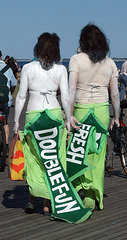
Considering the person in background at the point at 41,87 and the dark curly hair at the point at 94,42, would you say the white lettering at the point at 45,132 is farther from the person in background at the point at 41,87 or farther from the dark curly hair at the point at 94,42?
Result: the dark curly hair at the point at 94,42

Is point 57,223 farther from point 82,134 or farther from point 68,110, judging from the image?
point 68,110

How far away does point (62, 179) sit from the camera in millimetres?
6203

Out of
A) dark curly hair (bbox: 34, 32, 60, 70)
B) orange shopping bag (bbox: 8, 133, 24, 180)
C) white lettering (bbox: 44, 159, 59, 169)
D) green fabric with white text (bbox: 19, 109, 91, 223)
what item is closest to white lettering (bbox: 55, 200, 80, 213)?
green fabric with white text (bbox: 19, 109, 91, 223)

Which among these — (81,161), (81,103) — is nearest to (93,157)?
(81,161)

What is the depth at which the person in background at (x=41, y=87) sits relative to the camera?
6094mm

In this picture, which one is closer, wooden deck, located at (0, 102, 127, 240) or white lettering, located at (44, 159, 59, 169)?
wooden deck, located at (0, 102, 127, 240)

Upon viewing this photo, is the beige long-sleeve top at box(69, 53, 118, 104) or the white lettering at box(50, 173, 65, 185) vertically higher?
the beige long-sleeve top at box(69, 53, 118, 104)

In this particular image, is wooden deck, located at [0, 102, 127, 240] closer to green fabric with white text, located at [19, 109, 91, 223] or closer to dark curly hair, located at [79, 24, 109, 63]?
green fabric with white text, located at [19, 109, 91, 223]

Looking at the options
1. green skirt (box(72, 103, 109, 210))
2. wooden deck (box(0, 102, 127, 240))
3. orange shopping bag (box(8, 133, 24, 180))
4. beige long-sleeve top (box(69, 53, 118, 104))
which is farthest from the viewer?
green skirt (box(72, 103, 109, 210))

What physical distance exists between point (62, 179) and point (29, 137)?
56 centimetres

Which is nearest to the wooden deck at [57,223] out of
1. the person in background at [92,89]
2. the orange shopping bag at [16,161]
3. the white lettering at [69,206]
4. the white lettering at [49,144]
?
the white lettering at [69,206]

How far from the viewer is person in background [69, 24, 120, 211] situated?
247 inches

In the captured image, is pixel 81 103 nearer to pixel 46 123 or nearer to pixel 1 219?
pixel 46 123

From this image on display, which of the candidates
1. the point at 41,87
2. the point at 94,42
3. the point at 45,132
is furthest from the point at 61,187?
the point at 94,42
